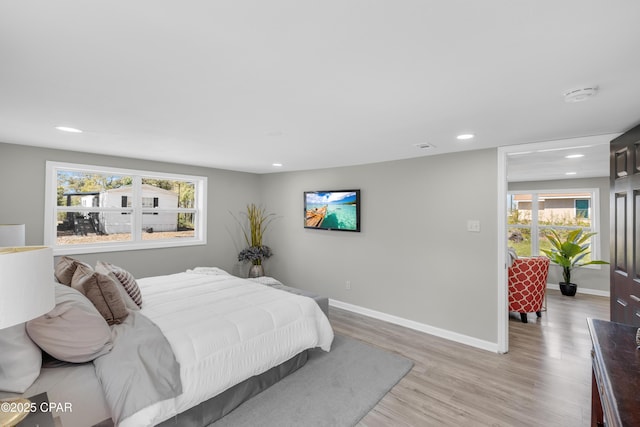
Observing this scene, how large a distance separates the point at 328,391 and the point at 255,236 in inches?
133

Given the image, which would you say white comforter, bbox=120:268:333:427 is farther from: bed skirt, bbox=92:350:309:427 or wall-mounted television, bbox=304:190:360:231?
wall-mounted television, bbox=304:190:360:231

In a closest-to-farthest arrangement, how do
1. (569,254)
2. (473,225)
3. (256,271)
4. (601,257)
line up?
(473,225), (256,271), (569,254), (601,257)

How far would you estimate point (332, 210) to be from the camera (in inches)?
183

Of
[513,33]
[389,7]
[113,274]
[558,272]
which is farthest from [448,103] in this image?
[558,272]

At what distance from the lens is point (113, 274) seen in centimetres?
248

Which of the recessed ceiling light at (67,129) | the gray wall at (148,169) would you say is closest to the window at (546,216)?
the gray wall at (148,169)

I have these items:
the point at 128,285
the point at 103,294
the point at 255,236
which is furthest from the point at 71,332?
the point at 255,236

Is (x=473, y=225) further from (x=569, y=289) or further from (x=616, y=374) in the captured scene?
(x=569, y=289)

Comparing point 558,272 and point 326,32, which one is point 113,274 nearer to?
point 326,32

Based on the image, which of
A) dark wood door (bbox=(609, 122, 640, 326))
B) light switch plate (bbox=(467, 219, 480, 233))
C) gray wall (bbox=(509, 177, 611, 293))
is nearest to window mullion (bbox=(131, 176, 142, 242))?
light switch plate (bbox=(467, 219, 480, 233))

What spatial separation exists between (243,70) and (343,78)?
0.53 m

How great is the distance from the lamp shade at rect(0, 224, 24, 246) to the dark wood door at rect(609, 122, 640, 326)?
4580 millimetres

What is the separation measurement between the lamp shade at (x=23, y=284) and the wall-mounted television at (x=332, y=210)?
364cm

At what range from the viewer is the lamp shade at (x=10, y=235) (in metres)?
2.22
